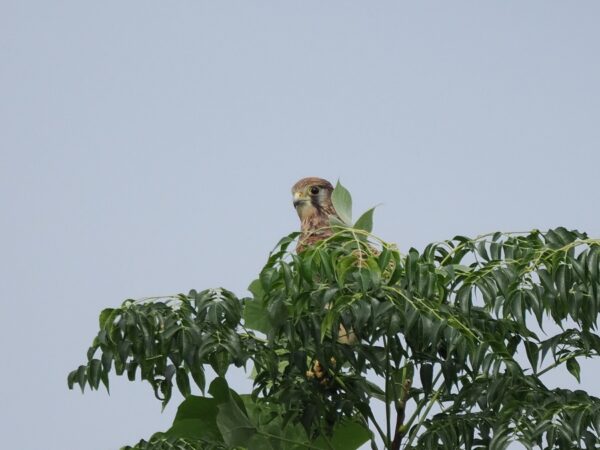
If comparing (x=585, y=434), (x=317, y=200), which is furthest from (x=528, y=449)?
(x=317, y=200)

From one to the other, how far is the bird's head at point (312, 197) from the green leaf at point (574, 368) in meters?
1.85

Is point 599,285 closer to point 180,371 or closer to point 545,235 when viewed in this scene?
point 545,235

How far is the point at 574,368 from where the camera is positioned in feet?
15.6

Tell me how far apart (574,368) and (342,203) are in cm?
115

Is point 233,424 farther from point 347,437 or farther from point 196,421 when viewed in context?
point 347,437

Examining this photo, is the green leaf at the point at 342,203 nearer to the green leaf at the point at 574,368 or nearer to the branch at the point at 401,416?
the branch at the point at 401,416

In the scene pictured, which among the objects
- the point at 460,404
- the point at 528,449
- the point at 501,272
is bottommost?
the point at 528,449

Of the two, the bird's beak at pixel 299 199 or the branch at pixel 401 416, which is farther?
the bird's beak at pixel 299 199

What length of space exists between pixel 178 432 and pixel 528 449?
1.35m

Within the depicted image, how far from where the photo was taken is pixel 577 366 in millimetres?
4766

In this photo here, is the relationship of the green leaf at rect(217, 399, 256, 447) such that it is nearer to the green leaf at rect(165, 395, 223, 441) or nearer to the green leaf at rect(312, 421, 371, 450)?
the green leaf at rect(165, 395, 223, 441)

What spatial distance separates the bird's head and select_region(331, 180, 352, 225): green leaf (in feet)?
3.44

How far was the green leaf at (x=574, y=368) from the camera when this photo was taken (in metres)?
4.76

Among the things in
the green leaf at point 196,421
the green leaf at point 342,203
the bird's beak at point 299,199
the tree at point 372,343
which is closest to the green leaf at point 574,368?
the tree at point 372,343
